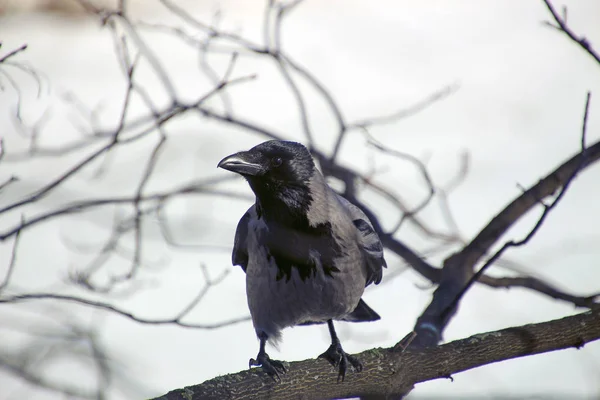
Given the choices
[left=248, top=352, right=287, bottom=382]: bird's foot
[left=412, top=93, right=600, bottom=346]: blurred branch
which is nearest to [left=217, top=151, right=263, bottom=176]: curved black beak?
[left=248, top=352, right=287, bottom=382]: bird's foot

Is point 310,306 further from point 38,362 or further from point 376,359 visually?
point 38,362

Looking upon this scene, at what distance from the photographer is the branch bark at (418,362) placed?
314 centimetres

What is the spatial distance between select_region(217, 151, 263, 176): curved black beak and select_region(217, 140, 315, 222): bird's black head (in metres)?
0.03

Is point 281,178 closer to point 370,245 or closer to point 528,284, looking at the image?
point 370,245

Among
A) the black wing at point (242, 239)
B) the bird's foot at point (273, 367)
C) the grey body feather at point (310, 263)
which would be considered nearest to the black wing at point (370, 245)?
the grey body feather at point (310, 263)

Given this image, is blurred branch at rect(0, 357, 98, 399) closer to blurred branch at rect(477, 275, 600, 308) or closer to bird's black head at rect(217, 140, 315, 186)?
bird's black head at rect(217, 140, 315, 186)

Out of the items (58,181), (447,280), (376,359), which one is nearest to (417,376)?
(376,359)

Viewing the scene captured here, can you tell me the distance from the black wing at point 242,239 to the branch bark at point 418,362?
0.81m

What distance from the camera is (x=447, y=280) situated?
4.20 m

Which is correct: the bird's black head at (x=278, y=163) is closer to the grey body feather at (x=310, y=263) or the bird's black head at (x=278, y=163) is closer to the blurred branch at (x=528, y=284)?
the grey body feather at (x=310, y=263)

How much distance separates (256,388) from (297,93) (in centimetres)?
215

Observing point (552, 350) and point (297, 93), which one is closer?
point (552, 350)

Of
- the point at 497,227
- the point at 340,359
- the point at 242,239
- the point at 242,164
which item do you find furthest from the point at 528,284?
the point at 242,164

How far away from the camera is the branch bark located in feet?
10.3
